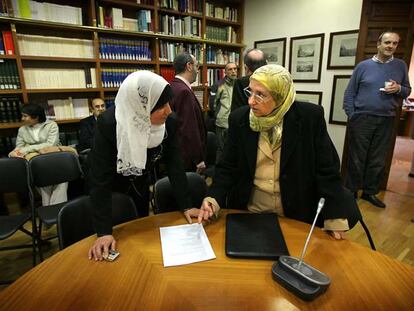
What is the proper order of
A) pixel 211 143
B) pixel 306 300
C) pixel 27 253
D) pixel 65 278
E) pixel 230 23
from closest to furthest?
pixel 306 300
pixel 65 278
pixel 27 253
pixel 211 143
pixel 230 23

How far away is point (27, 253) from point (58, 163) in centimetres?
79

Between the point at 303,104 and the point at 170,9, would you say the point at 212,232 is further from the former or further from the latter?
the point at 170,9

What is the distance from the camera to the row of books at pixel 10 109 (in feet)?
9.83

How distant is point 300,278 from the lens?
0.88m

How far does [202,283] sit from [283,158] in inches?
26.9

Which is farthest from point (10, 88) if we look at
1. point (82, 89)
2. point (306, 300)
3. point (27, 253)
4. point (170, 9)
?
point (306, 300)

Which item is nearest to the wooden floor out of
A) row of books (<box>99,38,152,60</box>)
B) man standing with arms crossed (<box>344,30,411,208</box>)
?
man standing with arms crossed (<box>344,30,411,208</box>)

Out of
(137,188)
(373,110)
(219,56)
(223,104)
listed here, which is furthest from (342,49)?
(137,188)

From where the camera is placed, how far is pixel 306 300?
84 cm

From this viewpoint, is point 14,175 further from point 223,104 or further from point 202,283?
point 223,104

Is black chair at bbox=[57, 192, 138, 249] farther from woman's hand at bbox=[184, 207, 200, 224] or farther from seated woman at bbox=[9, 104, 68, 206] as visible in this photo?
seated woman at bbox=[9, 104, 68, 206]

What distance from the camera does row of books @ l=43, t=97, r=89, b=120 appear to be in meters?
3.32

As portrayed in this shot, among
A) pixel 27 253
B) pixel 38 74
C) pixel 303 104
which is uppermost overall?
pixel 38 74

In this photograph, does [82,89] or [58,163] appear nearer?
[58,163]
